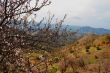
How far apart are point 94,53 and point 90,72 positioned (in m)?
9.02

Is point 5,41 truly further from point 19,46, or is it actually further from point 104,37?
point 104,37

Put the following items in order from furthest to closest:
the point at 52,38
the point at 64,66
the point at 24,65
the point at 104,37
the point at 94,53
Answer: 1. the point at 104,37
2. the point at 94,53
3. the point at 64,66
4. the point at 24,65
5. the point at 52,38

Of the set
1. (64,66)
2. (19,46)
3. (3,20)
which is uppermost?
(3,20)

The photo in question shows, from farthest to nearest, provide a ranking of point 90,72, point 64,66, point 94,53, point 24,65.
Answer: point 94,53, point 64,66, point 90,72, point 24,65

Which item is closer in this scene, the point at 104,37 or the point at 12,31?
the point at 12,31

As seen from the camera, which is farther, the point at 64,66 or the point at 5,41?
the point at 64,66

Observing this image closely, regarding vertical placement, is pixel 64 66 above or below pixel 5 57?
below

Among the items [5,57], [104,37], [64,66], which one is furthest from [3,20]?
[104,37]

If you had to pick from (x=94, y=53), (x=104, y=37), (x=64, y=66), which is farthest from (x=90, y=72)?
(x=104, y=37)

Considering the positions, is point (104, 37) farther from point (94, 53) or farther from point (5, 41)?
point (5, 41)

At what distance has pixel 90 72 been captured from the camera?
101 feet

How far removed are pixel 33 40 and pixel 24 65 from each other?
5.20ft

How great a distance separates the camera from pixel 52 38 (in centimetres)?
1110

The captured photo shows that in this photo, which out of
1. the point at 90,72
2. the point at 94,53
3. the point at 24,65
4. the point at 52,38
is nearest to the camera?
the point at 52,38
